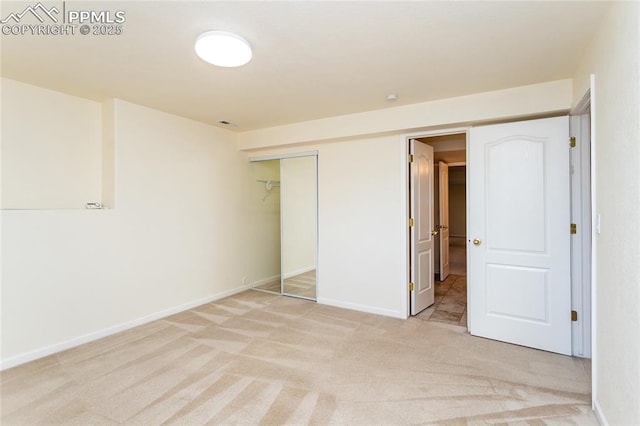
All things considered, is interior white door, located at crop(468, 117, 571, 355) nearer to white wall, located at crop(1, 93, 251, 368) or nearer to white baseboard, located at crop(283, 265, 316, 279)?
white baseboard, located at crop(283, 265, 316, 279)

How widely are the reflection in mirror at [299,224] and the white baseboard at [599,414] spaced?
3091 mm

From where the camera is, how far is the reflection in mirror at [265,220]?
5156mm

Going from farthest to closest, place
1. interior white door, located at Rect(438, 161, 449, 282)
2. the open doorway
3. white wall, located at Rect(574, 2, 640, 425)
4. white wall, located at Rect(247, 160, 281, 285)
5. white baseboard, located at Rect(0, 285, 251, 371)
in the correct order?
interior white door, located at Rect(438, 161, 449, 282) < white wall, located at Rect(247, 160, 281, 285) < the open doorway < white baseboard, located at Rect(0, 285, 251, 371) < white wall, located at Rect(574, 2, 640, 425)

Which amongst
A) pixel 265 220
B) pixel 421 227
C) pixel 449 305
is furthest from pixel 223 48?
pixel 449 305

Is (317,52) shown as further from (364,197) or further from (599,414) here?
(599,414)

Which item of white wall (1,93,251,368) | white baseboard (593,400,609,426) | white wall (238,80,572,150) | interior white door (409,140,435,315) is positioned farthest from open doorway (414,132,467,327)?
white wall (1,93,251,368)

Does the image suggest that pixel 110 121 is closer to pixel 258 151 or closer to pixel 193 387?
pixel 258 151

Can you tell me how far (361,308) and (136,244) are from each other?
2.78 m

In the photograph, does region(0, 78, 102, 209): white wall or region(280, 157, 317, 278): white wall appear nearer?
region(0, 78, 102, 209): white wall

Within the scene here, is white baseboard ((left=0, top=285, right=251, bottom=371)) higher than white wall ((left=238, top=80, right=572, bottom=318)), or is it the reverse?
white wall ((left=238, top=80, right=572, bottom=318))

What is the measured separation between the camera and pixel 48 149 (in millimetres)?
3078

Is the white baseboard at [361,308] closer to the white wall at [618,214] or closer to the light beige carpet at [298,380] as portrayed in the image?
the light beige carpet at [298,380]

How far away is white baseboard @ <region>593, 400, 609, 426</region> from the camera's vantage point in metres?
1.82

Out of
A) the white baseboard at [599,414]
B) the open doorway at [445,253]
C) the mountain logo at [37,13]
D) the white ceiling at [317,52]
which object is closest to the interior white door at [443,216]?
the open doorway at [445,253]
